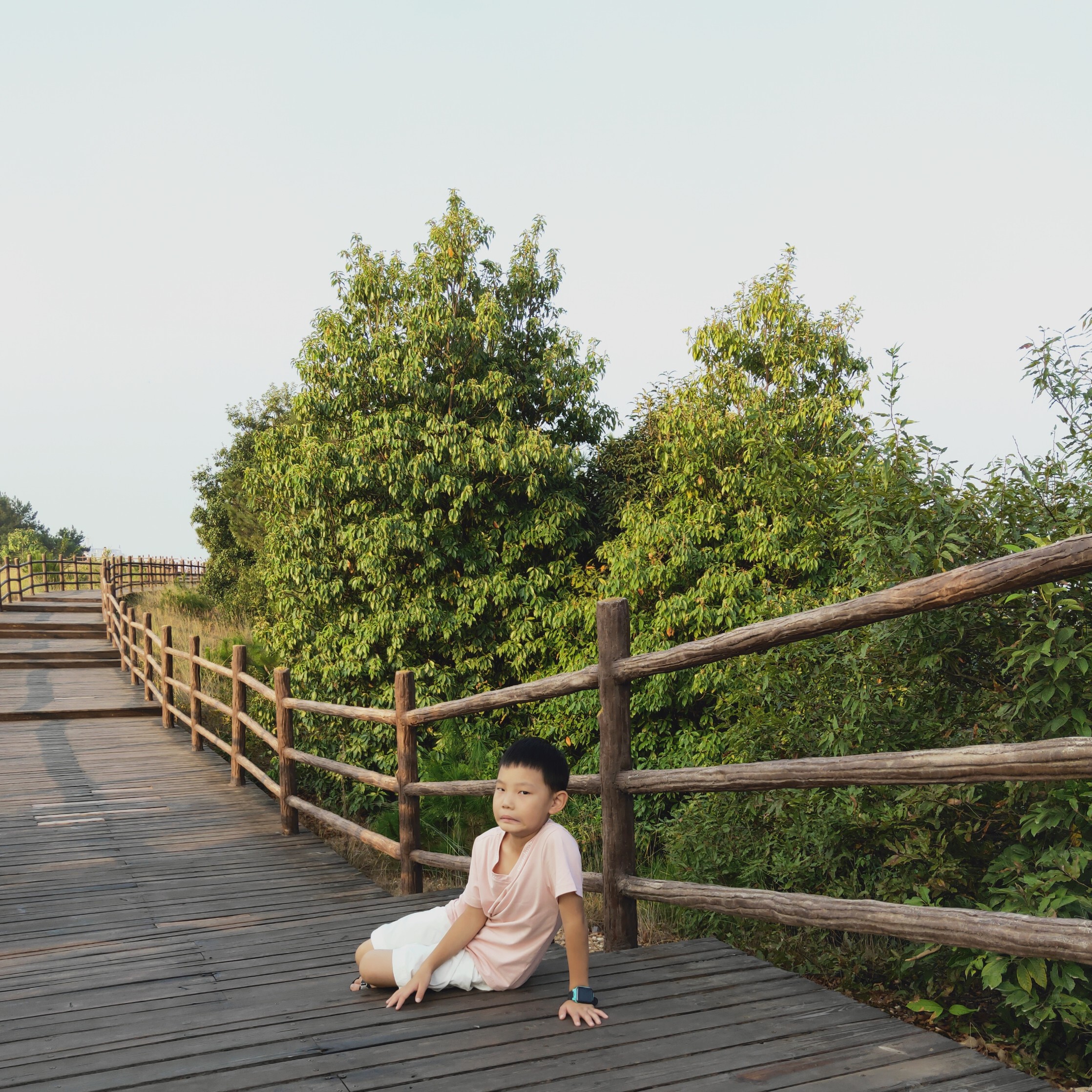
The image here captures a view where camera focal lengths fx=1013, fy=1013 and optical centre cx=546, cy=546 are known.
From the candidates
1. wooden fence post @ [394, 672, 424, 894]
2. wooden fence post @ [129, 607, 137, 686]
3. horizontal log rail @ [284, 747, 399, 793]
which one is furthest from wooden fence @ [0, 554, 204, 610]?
wooden fence post @ [394, 672, 424, 894]

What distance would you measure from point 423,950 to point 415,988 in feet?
0.48

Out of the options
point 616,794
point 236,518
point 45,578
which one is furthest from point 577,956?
point 45,578

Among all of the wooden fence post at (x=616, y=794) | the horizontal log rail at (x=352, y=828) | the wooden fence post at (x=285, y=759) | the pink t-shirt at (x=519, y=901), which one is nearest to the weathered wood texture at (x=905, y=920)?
the wooden fence post at (x=616, y=794)

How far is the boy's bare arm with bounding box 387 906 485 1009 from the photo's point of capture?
305 cm

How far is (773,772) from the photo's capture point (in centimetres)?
324

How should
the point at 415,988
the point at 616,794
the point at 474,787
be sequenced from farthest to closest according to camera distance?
the point at 474,787 → the point at 616,794 → the point at 415,988

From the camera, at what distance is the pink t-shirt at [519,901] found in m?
3.13

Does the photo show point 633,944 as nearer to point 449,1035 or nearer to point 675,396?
point 449,1035

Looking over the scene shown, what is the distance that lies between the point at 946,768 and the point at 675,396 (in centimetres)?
1289

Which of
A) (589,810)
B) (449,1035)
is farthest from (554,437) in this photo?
(449,1035)

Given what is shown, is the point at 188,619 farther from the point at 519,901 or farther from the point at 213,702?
the point at 519,901

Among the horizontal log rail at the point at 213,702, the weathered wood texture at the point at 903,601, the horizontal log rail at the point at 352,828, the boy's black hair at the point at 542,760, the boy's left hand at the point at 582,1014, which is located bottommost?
the horizontal log rail at the point at 352,828

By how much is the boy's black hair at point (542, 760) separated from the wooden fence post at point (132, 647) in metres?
15.2

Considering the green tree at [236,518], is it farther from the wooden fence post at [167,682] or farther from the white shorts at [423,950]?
the white shorts at [423,950]
